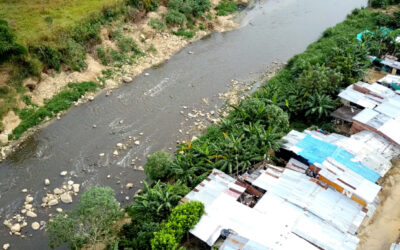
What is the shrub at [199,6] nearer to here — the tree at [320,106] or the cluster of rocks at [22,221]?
the tree at [320,106]

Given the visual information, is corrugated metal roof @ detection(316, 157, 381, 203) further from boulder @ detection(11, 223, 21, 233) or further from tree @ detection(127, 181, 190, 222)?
boulder @ detection(11, 223, 21, 233)

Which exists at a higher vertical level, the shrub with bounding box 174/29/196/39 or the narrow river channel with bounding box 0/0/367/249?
the shrub with bounding box 174/29/196/39

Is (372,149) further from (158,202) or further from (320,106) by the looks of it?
(158,202)

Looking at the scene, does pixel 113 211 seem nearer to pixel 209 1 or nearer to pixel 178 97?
pixel 178 97

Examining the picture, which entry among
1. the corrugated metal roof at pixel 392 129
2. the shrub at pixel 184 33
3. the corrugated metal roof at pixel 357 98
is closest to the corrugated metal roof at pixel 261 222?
the corrugated metal roof at pixel 392 129

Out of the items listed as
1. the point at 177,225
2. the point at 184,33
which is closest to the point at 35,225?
the point at 177,225

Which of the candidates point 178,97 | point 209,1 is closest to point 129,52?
point 178,97

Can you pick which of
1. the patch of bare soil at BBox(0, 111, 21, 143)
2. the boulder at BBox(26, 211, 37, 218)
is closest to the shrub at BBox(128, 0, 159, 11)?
the patch of bare soil at BBox(0, 111, 21, 143)
